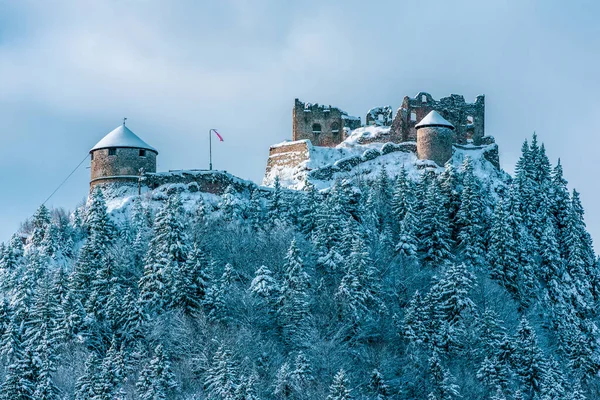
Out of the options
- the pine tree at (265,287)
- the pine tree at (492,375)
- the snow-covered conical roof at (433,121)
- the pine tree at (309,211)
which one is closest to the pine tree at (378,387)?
the pine tree at (492,375)

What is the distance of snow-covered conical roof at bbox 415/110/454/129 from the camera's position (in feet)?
240

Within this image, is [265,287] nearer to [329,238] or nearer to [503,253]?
[329,238]

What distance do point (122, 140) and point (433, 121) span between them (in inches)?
769

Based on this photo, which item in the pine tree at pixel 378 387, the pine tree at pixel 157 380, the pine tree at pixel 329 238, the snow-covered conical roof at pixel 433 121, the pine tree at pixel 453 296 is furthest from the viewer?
the snow-covered conical roof at pixel 433 121

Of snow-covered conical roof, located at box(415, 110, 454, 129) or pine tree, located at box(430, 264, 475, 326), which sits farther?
snow-covered conical roof, located at box(415, 110, 454, 129)

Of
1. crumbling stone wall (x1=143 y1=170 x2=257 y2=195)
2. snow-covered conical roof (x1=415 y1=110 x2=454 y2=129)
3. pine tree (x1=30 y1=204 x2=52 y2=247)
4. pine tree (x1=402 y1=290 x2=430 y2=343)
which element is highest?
snow-covered conical roof (x1=415 y1=110 x2=454 y2=129)

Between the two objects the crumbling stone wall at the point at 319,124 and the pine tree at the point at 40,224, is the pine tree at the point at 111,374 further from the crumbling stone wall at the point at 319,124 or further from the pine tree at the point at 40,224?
the crumbling stone wall at the point at 319,124

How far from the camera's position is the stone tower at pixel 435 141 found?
72.8 metres

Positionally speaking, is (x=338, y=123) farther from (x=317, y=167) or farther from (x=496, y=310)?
(x=496, y=310)

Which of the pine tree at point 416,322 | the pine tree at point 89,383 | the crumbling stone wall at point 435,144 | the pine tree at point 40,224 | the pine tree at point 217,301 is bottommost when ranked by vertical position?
the pine tree at point 89,383

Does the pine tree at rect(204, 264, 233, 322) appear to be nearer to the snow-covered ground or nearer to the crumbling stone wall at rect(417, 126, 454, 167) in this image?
the snow-covered ground

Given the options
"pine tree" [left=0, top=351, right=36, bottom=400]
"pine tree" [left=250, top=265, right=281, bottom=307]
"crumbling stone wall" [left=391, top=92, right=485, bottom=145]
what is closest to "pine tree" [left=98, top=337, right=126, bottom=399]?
"pine tree" [left=0, top=351, right=36, bottom=400]

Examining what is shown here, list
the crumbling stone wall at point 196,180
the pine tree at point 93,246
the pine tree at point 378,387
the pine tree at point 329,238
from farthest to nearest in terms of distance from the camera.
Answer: the crumbling stone wall at point 196,180 → the pine tree at point 329,238 → the pine tree at point 93,246 → the pine tree at point 378,387

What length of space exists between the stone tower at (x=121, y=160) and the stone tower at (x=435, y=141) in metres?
17.0
